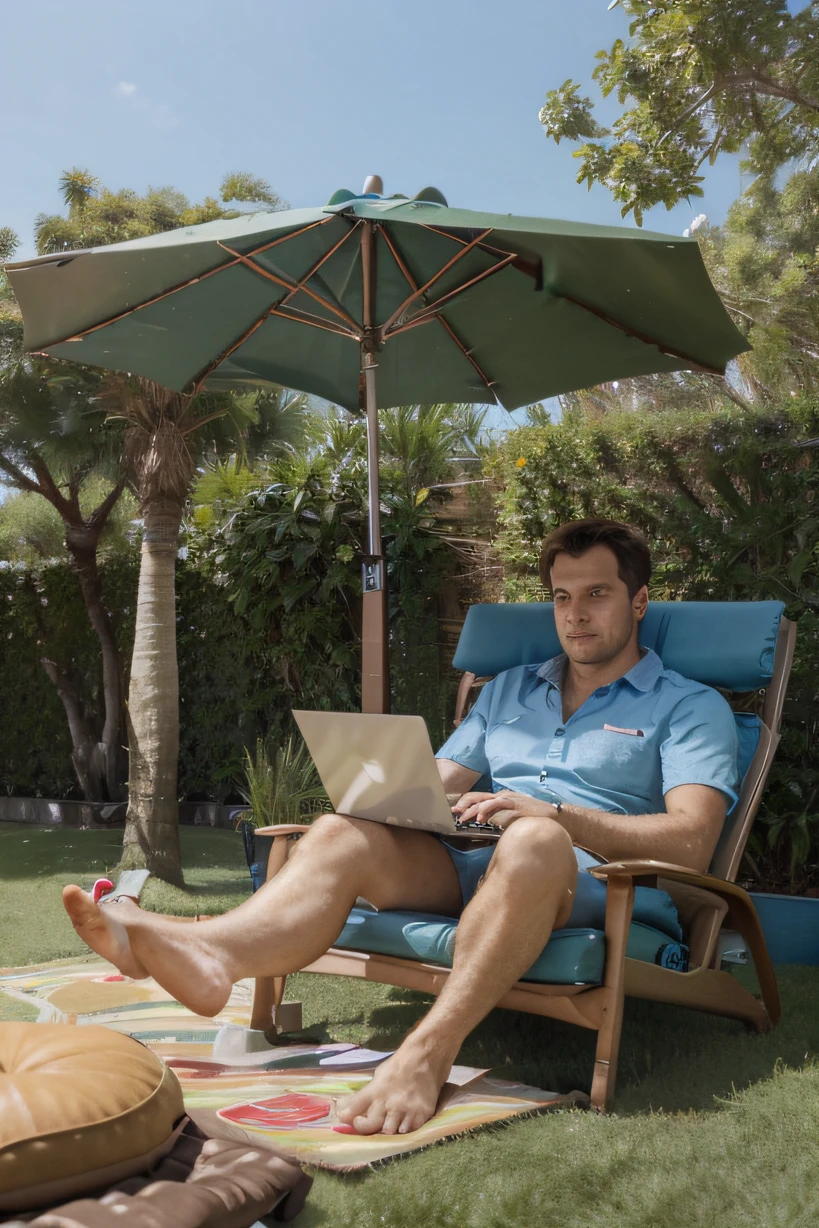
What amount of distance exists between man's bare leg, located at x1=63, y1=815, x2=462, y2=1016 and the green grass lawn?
0.45 metres

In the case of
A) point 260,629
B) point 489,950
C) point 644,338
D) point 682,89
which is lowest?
point 489,950

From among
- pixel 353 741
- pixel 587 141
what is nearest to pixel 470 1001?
pixel 353 741

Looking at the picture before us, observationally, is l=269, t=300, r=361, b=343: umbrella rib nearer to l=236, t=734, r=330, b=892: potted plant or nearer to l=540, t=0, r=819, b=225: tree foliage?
l=236, t=734, r=330, b=892: potted plant

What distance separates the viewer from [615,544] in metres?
2.90

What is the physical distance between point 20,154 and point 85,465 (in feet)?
20.9

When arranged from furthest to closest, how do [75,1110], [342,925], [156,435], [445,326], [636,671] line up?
1. [156,435]
2. [445,326]
3. [636,671]
4. [342,925]
5. [75,1110]

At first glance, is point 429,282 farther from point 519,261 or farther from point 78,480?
point 78,480

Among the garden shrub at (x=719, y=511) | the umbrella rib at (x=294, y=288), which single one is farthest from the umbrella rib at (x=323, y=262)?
the garden shrub at (x=719, y=511)

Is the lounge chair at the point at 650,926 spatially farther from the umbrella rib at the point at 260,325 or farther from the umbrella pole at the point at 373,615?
the umbrella rib at the point at 260,325

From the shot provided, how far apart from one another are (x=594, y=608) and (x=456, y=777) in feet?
2.21

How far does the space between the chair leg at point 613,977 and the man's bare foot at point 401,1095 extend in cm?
35

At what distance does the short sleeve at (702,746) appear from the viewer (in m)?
2.48

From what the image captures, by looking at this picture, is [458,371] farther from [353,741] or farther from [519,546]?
[353,741]

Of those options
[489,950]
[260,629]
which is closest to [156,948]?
[489,950]
